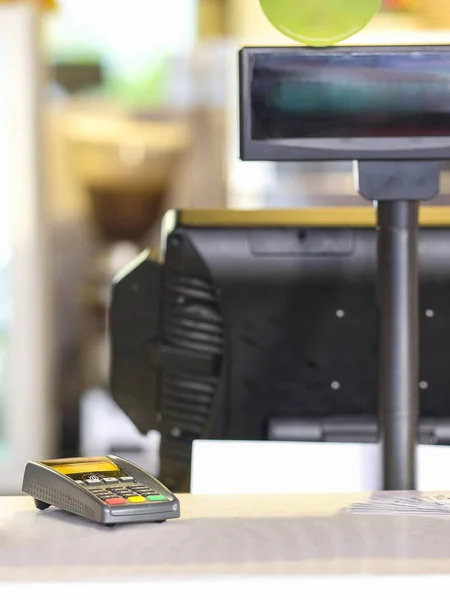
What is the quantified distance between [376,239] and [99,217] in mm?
5071

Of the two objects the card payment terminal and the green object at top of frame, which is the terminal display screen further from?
the card payment terminal

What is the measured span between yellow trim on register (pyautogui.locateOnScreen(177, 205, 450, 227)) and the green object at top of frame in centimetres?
20

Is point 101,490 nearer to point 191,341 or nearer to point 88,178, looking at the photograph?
point 191,341

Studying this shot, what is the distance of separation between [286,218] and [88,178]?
4220 mm

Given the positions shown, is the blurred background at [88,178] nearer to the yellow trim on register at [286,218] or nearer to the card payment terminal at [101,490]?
the yellow trim on register at [286,218]

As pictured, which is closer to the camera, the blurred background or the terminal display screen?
the terminal display screen

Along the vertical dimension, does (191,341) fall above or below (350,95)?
below

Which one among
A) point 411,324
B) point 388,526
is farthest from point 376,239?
point 388,526

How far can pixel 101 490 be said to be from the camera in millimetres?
892

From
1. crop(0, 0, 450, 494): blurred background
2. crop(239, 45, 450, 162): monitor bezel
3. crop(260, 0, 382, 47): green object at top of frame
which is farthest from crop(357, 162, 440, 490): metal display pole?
crop(0, 0, 450, 494): blurred background

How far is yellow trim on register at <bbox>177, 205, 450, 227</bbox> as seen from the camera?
1164 millimetres

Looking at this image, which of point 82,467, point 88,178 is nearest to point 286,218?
point 82,467

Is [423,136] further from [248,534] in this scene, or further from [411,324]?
[248,534]

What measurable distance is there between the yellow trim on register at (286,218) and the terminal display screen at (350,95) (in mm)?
160
